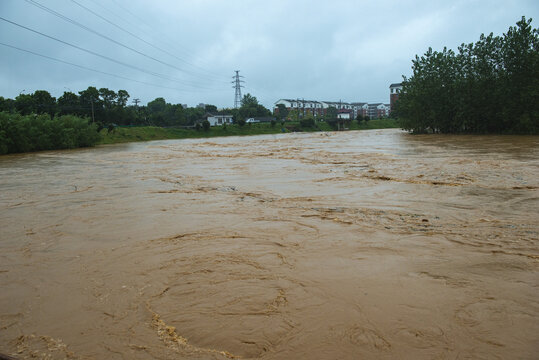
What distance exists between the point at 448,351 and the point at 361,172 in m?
8.72

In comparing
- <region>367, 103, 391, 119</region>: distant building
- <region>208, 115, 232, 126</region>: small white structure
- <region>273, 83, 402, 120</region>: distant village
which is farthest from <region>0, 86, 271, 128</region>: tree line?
<region>367, 103, 391, 119</region>: distant building

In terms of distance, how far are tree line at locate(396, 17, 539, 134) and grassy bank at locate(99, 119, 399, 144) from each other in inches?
1169

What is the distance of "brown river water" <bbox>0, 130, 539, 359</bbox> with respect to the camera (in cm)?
258

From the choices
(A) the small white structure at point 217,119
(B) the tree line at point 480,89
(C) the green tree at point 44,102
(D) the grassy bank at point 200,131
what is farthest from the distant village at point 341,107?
(B) the tree line at point 480,89

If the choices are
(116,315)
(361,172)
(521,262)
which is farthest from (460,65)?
(116,315)

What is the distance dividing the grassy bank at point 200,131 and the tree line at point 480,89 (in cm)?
2968

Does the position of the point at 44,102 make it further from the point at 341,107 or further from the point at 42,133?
the point at 341,107

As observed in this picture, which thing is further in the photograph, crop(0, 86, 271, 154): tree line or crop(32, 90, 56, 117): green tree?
crop(32, 90, 56, 117): green tree

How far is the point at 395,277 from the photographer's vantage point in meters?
3.53

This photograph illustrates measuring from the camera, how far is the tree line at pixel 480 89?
29.9 metres

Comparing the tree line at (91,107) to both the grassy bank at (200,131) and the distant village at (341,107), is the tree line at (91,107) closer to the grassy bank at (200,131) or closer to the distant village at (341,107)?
the grassy bank at (200,131)

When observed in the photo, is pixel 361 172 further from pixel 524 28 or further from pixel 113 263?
pixel 524 28

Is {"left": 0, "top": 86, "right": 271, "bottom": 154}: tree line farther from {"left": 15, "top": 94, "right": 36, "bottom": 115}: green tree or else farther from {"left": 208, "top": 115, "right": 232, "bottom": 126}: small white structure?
{"left": 208, "top": 115, "right": 232, "bottom": 126}: small white structure

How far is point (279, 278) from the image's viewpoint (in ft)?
11.8
